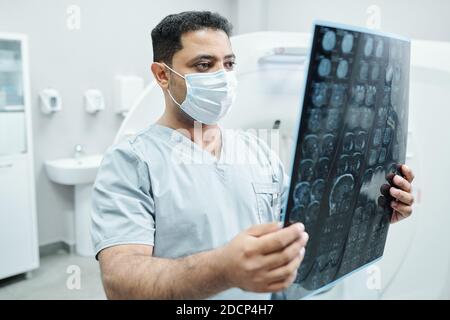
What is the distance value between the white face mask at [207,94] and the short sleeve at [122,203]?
8.0 inches

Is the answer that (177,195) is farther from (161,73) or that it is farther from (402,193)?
(402,193)

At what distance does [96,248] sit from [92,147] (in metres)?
2.26

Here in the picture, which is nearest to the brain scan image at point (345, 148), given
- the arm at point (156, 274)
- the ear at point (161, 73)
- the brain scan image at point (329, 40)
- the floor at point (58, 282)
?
the brain scan image at point (329, 40)

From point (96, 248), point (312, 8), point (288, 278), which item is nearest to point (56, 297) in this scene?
point (96, 248)

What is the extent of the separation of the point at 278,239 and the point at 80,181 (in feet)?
7.63

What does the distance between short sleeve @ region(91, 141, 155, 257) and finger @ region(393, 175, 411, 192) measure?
0.50 metres

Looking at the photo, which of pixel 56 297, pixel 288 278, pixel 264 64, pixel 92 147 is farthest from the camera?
pixel 92 147

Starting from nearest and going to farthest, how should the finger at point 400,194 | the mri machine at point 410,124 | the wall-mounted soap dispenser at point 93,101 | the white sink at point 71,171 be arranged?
the finger at point 400,194 → the mri machine at point 410,124 → the white sink at point 71,171 → the wall-mounted soap dispenser at point 93,101

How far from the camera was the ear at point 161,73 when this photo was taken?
1.04m

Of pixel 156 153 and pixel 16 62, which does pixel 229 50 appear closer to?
pixel 156 153

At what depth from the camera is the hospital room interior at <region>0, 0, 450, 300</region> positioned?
1.56 m

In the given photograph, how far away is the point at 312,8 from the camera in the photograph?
3111 mm

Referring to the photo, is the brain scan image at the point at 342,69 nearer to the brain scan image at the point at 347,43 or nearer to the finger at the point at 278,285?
the brain scan image at the point at 347,43

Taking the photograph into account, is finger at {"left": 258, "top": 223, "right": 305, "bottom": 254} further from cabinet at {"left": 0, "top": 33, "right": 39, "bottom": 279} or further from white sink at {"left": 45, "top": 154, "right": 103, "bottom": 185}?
white sink at {"left": 45, "top": 154, "right": 103, "bottom": 185}
